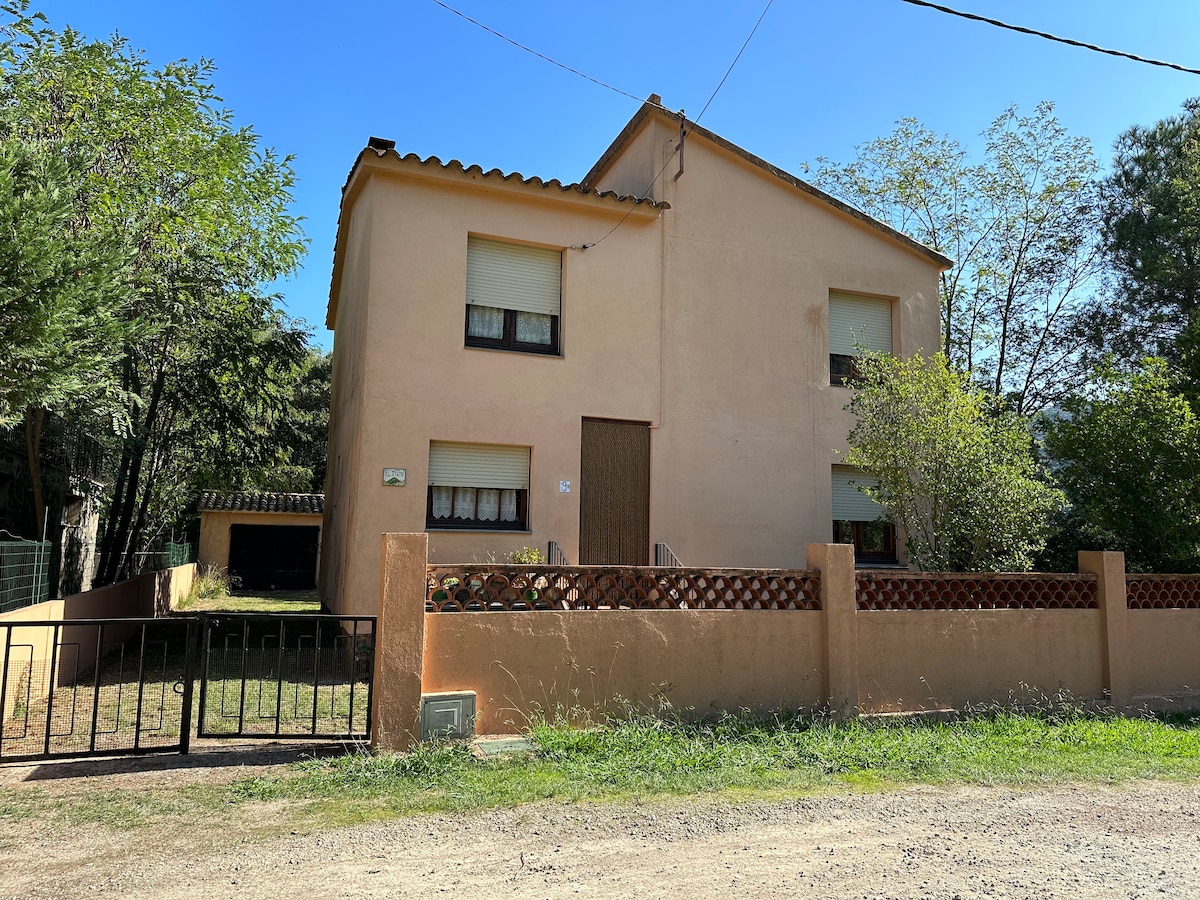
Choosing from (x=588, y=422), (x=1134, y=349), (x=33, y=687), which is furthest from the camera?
(x=1134, y=349)

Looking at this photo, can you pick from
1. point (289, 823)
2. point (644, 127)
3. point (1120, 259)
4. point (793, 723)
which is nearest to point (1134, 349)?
point (1120, 259)

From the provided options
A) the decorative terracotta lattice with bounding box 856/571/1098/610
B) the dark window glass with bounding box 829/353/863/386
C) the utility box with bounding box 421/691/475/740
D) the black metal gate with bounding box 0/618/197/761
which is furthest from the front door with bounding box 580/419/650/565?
the black metal gate with bounding box 0/618/197/761

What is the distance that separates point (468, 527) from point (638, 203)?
5.33 metres

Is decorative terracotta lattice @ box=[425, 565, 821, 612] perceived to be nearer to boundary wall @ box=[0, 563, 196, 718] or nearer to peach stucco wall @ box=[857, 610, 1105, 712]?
peach stucco wall @ box=[857, 610, 1105, 712]

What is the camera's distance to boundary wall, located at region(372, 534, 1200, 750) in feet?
22.9

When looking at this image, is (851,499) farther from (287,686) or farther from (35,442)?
(35,442)

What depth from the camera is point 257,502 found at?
2634 cm

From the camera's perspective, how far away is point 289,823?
17.0 ft

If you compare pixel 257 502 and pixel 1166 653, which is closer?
pixel 1166 653

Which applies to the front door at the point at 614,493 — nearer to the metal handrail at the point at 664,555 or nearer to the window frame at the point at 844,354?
the metal handrail at the point at 664,555

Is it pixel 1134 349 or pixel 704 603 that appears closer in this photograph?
pixel 704 603

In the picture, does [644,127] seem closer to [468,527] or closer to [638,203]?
[638,203]

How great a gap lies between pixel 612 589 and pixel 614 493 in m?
4.08

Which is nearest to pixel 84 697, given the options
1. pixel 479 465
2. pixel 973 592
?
pixel 479 465
